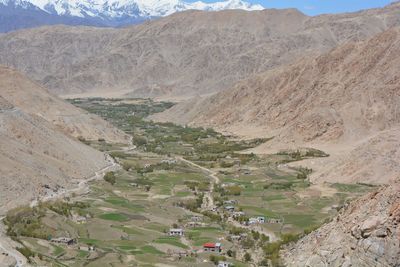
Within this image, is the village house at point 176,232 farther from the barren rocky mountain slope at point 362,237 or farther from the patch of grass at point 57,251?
the barren rocky mountain slope at point 362,237

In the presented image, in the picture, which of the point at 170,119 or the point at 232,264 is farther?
the point at 170,119

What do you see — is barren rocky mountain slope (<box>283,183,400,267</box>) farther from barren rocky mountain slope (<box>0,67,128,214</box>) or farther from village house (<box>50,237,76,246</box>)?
barren rocky mountain slope (<box>0,67,128,214</box>)

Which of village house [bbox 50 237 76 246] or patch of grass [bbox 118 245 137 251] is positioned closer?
patch of grass [bbox 118 245 137 251]

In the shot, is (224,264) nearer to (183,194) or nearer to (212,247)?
(212,247)

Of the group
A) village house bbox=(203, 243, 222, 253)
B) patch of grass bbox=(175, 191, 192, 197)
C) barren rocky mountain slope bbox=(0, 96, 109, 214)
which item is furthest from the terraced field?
barren rocky mountain slope bbox=(0, 96, 109, 214)

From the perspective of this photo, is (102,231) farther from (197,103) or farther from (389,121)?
(197,103)

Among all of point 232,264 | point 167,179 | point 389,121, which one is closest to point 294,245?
point 232,264
